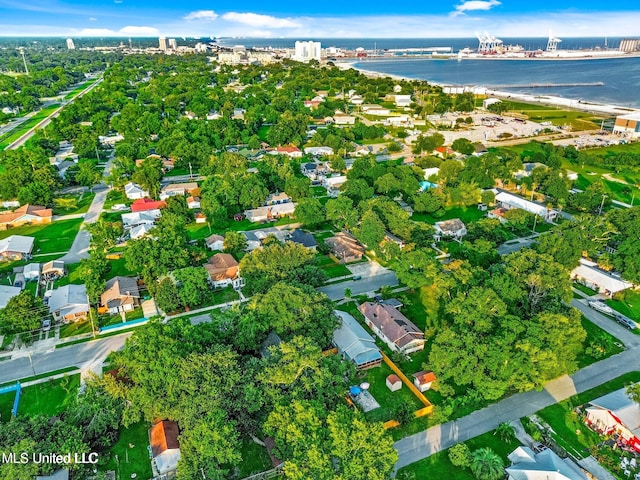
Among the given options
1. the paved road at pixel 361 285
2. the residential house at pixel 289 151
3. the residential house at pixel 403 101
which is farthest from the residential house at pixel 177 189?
the residential house at pixel 403 101

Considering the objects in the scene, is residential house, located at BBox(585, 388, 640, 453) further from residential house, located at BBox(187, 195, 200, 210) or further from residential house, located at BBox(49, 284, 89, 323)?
residential house, located at BBox(187, 195, 200, 210)

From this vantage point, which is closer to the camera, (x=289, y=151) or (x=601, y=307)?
(x=601, y=307)

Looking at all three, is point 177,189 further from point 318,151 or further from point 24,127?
→ point 24,127

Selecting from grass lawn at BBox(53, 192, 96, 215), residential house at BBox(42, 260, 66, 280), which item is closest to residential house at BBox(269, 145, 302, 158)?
grass lawn at BBox(53, 192, 96, 215)

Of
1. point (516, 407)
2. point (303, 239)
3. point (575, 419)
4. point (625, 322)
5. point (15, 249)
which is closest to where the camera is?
point (575, 419)

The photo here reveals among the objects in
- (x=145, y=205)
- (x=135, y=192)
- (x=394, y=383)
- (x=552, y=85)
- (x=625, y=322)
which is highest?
(x=552, y=85)

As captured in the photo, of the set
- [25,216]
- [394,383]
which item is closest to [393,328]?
[394,383]
